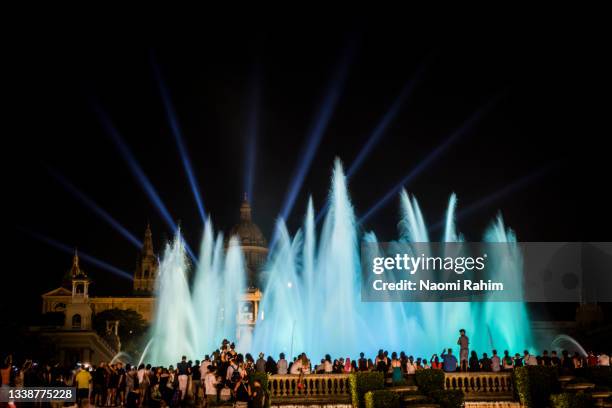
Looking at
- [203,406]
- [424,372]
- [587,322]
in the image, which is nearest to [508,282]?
[424,372]

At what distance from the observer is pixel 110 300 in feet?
555

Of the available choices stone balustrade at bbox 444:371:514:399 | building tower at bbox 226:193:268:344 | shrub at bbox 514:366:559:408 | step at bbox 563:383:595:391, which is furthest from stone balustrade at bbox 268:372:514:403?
building tower at bbox 226:193:268:344

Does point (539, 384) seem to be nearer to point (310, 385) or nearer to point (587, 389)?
point (587, 389)

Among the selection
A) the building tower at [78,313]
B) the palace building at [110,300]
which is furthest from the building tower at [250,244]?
the building tower at [78,313]

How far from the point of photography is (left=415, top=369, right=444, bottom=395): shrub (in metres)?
24.4

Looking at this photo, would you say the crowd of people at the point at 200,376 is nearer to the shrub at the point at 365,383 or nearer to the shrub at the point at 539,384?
the shrub at the point at 365,383

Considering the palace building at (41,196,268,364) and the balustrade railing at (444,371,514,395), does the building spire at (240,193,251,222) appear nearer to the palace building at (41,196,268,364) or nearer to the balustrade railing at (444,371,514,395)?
the palace building at (41,196,268,364)

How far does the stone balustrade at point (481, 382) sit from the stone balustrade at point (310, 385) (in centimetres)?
308

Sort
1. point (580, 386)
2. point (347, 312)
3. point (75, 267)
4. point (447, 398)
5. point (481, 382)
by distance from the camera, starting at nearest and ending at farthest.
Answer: point (447, 398) → point (580, 386) → point (481, 382) → point (347, 312) → point (75, 267)

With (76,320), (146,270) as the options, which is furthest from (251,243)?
(76,320)

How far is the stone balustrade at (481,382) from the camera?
2666cm

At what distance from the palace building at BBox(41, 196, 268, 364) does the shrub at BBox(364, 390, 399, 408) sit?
3605 inches

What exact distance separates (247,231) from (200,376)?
157196 millimetres
